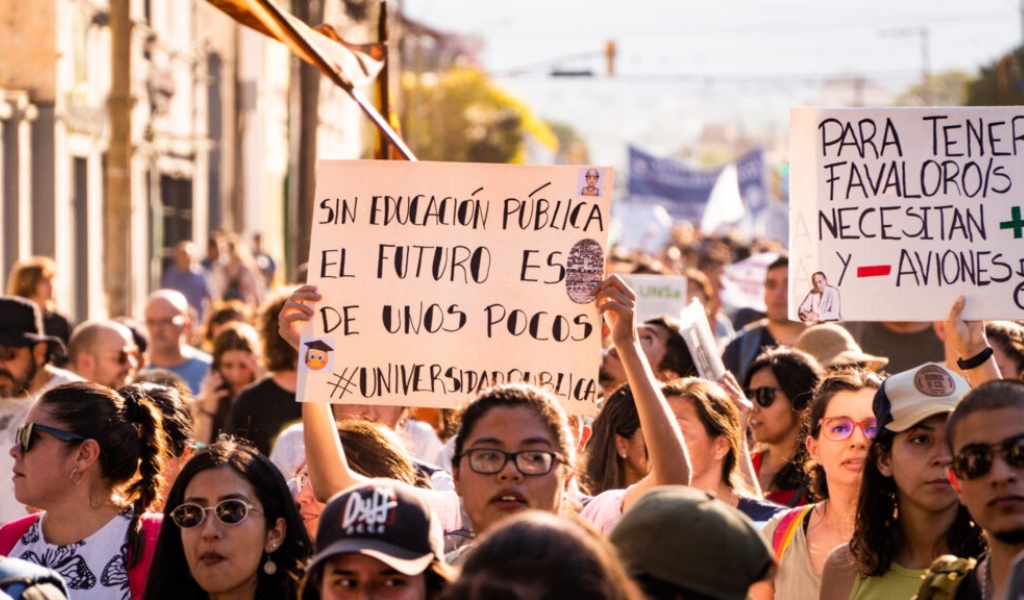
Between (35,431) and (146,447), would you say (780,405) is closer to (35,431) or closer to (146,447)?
(146,447)

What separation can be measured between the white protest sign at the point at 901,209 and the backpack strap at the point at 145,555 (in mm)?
2352

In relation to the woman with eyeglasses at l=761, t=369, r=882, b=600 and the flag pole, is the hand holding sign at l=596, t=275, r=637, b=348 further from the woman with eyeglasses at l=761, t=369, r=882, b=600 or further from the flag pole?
the flag pole

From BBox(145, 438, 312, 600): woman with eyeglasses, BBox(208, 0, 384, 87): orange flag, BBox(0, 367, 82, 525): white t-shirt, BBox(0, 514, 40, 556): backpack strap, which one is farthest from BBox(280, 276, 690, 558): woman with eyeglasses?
BBox(208, 0, 384, 87): orange flag

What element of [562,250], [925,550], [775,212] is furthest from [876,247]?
[775,212]

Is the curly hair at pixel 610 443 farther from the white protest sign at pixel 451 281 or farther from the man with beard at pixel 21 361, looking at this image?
the man with beard at pixel 21 361

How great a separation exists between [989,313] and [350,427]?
2.23 metres

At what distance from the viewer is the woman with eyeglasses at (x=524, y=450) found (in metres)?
4.08

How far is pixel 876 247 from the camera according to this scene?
5.86m

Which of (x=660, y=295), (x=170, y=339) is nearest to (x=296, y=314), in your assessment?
(x=170, y=339)

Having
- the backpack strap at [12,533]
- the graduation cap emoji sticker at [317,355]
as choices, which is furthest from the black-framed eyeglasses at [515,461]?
the backpack strap at [12,533]

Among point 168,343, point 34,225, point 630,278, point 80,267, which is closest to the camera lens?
point 168,343

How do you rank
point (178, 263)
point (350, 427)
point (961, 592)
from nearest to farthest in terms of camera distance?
point (961, 592) → point (350, 427) → point (178, 263)

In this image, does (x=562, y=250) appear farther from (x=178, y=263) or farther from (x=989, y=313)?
(x=178, y=263)

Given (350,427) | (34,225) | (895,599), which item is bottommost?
(895,599)
